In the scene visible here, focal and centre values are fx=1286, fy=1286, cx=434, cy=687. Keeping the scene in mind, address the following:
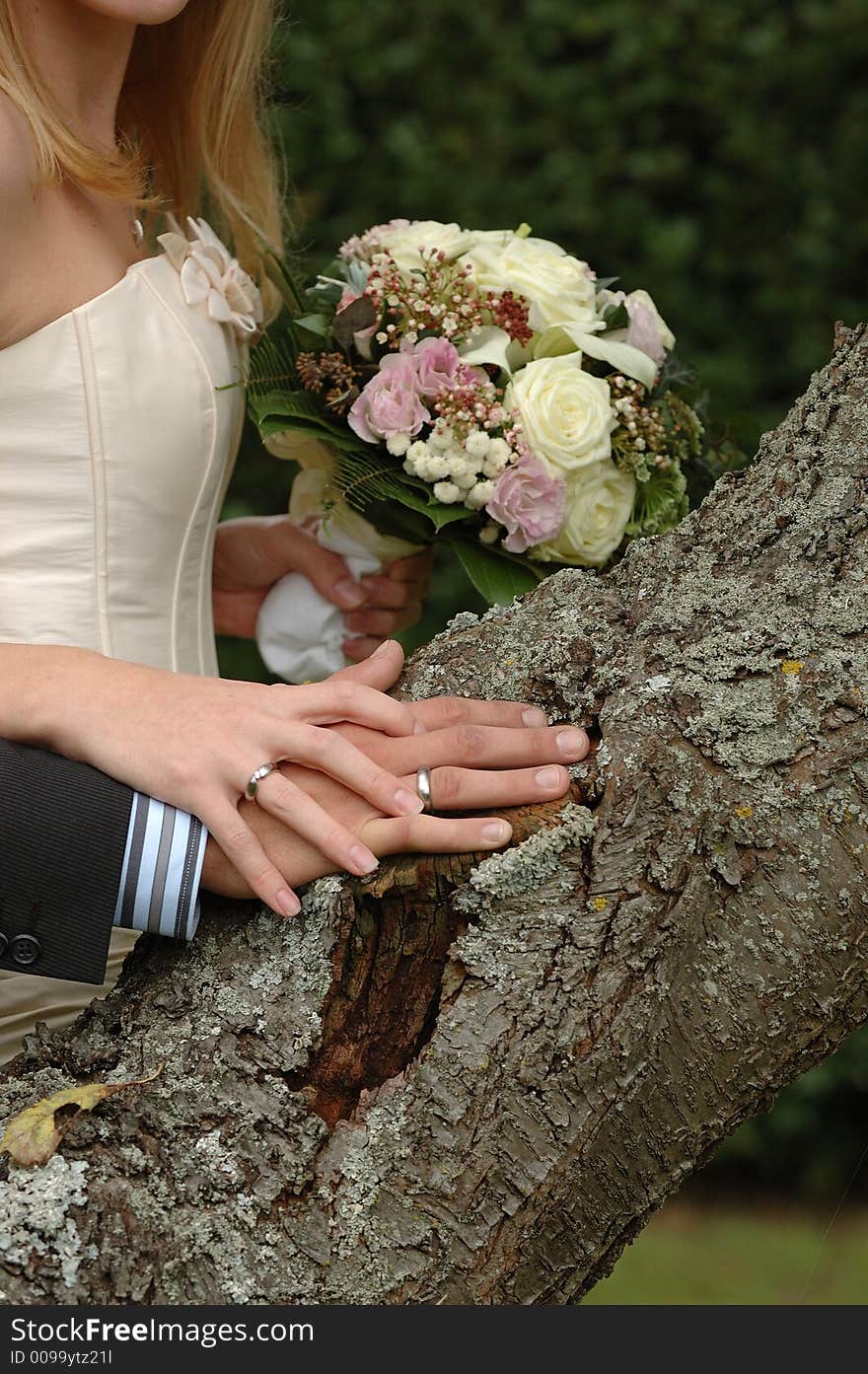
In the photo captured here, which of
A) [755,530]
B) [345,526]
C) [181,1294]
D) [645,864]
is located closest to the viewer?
[181,1294]

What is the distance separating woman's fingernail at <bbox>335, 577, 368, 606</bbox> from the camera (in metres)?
2.36

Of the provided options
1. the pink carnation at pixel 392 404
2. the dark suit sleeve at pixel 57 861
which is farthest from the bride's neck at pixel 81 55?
the dark suit sleeve at pixel 57 861

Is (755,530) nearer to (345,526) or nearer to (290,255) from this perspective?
(345,526)

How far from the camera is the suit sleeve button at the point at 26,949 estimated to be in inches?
51.9

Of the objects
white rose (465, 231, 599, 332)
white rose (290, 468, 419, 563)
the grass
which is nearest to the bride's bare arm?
white rose (290, 468, 419, 563)

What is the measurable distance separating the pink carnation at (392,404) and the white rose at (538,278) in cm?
21

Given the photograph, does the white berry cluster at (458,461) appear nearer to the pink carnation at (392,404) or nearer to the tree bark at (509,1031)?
the pink carnation at (392,404)

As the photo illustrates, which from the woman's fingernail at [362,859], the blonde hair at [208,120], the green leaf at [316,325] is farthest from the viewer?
the blonde hair at [208,120]

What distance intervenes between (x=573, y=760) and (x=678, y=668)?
146mm

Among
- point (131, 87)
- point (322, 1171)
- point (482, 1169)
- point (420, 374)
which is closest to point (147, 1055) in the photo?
point (322, 1171)

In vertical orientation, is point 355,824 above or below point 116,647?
above

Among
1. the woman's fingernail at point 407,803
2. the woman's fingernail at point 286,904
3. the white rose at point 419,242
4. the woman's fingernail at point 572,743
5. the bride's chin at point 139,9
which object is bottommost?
the woman's fingernail at point 286,904

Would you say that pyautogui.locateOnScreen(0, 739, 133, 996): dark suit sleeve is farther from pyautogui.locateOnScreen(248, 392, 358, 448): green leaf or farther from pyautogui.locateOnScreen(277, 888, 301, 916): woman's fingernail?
pyautogui.locateOnScreen(248, 392, 358, 448): green leaf

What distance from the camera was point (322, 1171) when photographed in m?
1.18
